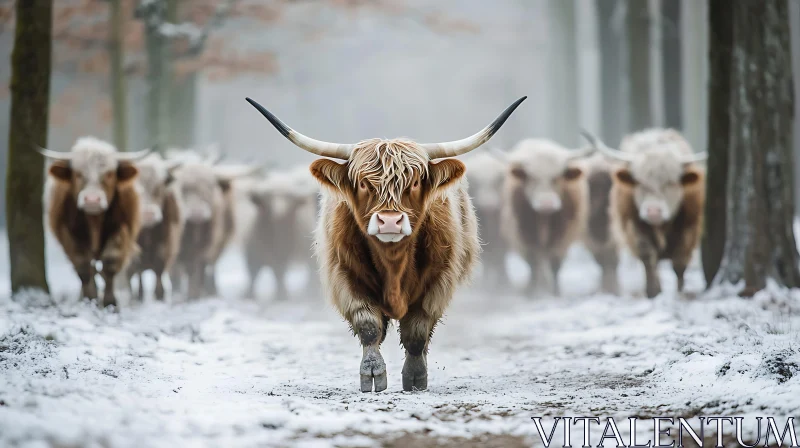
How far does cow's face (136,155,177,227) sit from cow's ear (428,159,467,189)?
6.43 metres

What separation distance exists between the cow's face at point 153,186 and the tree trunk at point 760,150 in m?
6.43

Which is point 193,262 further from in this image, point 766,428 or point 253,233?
point 766,428

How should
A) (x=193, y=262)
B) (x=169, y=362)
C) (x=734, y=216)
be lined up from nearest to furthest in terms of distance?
(x=169, y=362) → (x=734, y=216) → (x=193, y=262)

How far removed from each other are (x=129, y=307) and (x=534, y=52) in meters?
35.0

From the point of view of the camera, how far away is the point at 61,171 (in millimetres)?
9484

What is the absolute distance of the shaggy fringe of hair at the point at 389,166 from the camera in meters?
5.30

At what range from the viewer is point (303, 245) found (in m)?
14.6

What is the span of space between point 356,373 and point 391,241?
152cm

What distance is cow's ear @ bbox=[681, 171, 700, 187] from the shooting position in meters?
10.3

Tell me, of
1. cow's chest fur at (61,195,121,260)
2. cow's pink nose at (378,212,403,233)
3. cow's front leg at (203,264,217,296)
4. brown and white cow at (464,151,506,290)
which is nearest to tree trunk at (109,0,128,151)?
cow's front leg at (203,264,217,296)

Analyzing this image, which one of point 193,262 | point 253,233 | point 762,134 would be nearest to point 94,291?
point 193,262

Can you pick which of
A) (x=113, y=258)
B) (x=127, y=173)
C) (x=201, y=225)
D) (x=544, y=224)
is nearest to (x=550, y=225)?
(x=544, y=224)

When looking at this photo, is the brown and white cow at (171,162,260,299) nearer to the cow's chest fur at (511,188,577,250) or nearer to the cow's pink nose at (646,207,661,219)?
the cow's chest fur at (511,188,577,250)

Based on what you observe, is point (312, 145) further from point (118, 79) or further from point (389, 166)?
point (118, 79)
